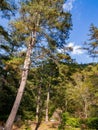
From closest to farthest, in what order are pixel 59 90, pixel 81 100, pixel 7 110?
pixel 7 110, pixel 81 100, pixel 59 90

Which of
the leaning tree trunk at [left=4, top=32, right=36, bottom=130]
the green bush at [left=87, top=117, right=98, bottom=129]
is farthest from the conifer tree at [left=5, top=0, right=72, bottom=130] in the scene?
the green bush at [left=87, top=117, right=98, bottom=129]

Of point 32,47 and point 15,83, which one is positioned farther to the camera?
point 15,83

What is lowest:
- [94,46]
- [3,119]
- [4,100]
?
[3,119]

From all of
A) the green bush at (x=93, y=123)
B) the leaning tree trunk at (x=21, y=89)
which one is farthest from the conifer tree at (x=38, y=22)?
the green bush at (x=93, y=123)

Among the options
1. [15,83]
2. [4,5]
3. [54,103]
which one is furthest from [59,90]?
[4,5]

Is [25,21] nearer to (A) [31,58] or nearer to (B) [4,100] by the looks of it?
(A) [31,58]

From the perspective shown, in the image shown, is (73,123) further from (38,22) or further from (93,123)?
(38,22)

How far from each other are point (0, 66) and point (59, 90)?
538 inches

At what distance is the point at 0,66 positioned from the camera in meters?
21.3

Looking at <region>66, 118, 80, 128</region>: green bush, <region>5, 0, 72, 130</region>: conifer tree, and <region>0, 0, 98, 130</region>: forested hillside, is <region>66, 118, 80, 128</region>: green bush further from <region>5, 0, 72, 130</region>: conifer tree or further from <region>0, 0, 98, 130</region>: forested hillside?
<region>5, 0, 72, 130</region>: conifer tree

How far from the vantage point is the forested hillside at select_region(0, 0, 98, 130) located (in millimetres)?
14648

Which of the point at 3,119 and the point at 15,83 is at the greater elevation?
the point at 15,83

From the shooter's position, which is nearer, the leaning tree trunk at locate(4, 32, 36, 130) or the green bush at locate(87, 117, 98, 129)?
the leaning tree trunk at locate(4, 32, 36, 130)

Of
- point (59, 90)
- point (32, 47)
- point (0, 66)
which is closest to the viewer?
point (32, 47)
